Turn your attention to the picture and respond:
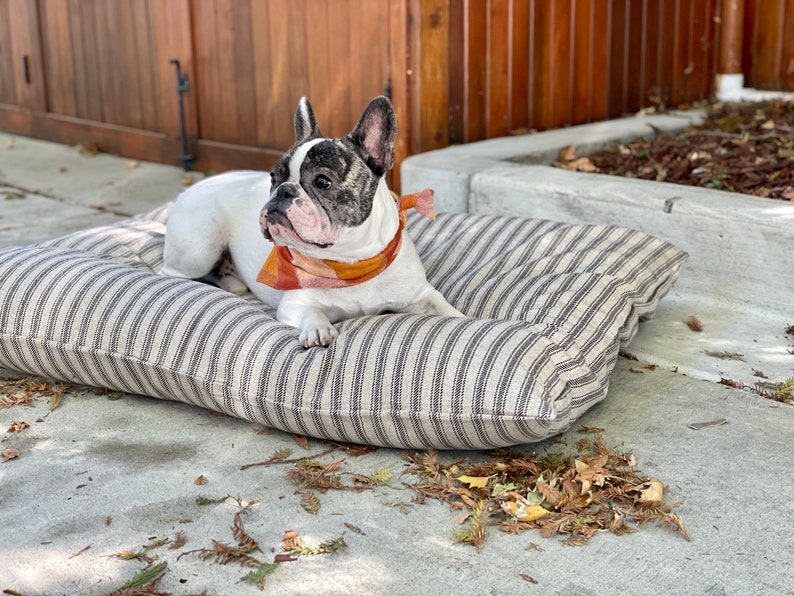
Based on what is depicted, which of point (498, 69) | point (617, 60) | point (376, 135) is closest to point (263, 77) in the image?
point (498, 69)

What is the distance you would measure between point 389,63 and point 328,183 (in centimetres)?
252

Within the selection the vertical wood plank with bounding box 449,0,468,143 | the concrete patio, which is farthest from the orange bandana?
the vertical wood plank with bounding box 449,0,468,143

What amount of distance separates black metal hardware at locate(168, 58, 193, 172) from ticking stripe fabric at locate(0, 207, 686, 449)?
10.9 ft

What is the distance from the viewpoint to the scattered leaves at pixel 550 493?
8.55 ft

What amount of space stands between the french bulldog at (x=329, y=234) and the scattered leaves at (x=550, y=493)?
687 millimetres

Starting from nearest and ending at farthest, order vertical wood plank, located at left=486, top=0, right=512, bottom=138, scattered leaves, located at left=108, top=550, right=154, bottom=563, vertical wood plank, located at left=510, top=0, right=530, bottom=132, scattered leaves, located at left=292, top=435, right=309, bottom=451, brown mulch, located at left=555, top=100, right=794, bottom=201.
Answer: scattered leaves, located at left=108, top=550, right=154, bottom=563, scattered leaves, located at left=292, top=435, right=309, bottom=451, brown mulch, located at left=555, top=100, right=794, bottom=201, vertical wood plank, located at left=486, top=0, right=512, bottom=138, vertical wood plank, located at left=510, top=0, right=530, bottom=132

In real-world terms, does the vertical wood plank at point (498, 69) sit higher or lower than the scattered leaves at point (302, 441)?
higher

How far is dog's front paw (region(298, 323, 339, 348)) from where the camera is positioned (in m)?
3.25

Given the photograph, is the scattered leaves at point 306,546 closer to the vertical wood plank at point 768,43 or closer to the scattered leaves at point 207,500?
the scattered leaves at point 207,500

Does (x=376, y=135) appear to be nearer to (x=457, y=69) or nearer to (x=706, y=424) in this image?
(x=706, y=424)

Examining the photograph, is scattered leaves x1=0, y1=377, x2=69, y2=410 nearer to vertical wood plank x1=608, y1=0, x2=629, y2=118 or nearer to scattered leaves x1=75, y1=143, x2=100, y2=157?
vertical wood plank x1=608, y1=0, x2=629, y2=118

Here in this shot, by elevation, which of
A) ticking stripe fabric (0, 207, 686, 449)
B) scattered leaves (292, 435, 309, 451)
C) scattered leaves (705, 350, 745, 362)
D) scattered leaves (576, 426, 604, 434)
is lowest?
scattered leaves (292, 435, 309, 451)

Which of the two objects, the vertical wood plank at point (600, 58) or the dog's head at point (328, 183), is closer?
the dog's head at point (328, 183)

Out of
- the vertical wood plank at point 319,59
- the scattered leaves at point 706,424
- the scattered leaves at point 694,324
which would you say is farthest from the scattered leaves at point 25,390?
the vertical wood plank at point 319,59
